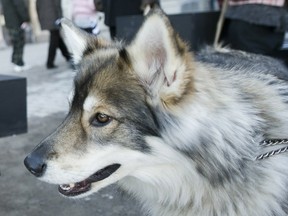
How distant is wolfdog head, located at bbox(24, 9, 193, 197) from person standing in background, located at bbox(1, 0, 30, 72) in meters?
6.46

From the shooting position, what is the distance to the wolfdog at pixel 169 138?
2316mm

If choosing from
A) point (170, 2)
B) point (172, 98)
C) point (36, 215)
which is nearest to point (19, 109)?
point (36, 215)

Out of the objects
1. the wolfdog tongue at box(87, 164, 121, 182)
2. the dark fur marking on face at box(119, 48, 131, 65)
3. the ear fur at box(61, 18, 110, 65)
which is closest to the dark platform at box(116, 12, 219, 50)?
the ear fur at box(61, 18, 110, 65)

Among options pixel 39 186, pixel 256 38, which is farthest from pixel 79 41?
pixel 256 38

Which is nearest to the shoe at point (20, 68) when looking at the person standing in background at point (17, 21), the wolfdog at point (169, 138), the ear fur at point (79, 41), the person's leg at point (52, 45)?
the person standing in background at point (17, 21)

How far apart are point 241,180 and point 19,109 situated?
3.14 m

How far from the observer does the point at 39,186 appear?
169 inches

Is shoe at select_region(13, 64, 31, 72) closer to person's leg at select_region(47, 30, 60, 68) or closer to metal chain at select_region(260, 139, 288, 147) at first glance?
person's leg at select_region(47, 30, 60, 68)

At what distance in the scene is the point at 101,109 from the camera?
2363 millimetres

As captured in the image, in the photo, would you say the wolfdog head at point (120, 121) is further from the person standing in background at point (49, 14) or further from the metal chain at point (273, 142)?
the person standing in background at point (49, 14)

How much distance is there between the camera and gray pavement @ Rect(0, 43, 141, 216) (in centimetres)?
388

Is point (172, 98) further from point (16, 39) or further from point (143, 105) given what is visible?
Result: point (16, 39)

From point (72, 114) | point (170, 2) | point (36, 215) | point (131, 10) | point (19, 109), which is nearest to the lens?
point (72, 114)

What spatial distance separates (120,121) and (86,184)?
42 centimetres
